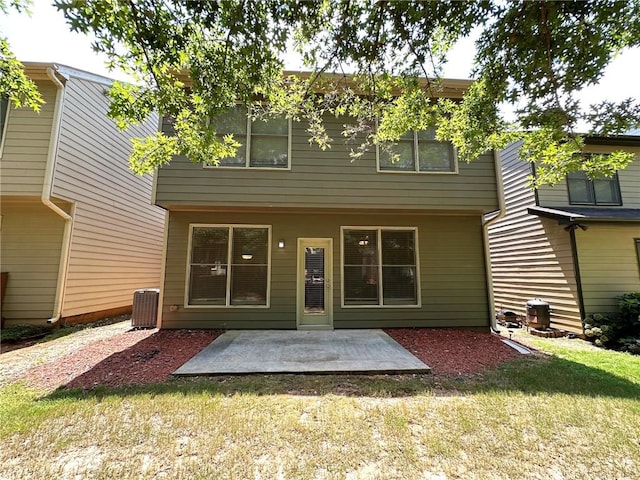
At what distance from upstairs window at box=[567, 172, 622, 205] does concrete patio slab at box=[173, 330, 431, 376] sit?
6.91 m

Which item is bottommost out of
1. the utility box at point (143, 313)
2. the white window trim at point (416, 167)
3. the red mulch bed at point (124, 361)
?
the red mulch bed at point (124, 361)

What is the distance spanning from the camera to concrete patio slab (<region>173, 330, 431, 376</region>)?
13.9ft

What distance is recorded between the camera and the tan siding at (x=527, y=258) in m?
7.39

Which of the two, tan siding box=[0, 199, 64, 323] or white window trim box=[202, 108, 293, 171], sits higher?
white window trim box=[202, 108, 293, 171]

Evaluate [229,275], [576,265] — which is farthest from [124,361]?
[576,265]

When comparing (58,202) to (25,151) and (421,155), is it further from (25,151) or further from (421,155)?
(421,155)

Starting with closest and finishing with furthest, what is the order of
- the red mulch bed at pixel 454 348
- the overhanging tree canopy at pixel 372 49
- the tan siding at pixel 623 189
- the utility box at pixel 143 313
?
the overhanging tree canopy at pixel 372 49
the red mulch bed at pixel 454 348
the utility box at pixel 143 313
the tan siding at pixel 623 189

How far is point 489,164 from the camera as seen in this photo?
6.76 metres

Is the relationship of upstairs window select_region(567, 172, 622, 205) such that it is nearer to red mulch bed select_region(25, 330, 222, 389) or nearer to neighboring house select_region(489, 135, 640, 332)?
neighboring house select_region(489, 135, 640, 332)

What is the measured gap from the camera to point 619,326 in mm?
6508

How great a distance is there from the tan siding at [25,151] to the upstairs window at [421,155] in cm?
756

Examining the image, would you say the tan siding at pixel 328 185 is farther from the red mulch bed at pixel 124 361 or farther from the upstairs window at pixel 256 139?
the red mulch bed at pixel 124 361

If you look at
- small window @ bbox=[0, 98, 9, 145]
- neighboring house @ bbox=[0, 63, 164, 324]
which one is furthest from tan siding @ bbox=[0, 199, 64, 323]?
small window @ bbox=[0, 98, 9, 145]

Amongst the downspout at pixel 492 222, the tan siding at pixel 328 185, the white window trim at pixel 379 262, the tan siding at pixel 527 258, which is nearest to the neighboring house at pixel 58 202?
the tan siding at pixel 328 185
